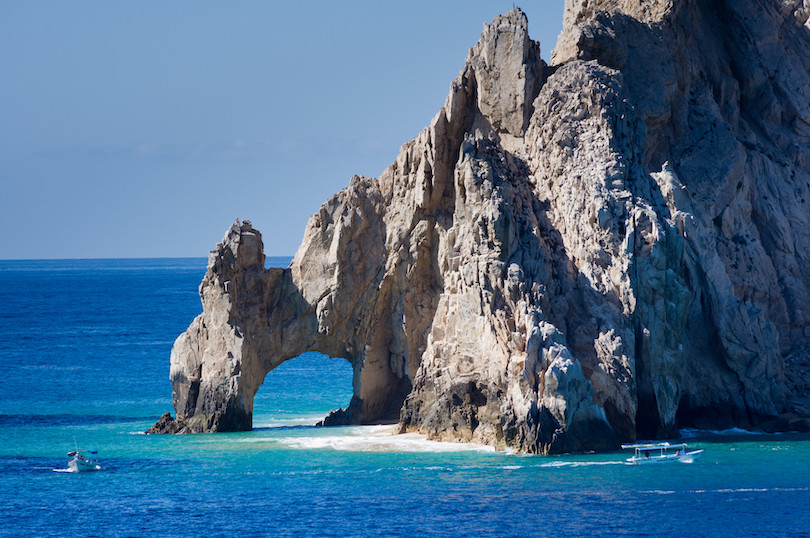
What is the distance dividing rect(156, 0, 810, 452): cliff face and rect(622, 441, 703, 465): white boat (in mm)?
1958

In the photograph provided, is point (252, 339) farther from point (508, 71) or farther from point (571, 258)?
point (508, 71)

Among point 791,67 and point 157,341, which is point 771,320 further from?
point 157,341

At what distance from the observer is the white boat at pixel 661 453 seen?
57688 mm

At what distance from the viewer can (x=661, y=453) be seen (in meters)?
59.1

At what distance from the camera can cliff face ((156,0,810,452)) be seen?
62.5m

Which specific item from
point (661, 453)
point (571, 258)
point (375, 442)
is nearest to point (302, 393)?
point (375, 442)

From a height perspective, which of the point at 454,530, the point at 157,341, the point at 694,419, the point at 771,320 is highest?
the point at 157,341

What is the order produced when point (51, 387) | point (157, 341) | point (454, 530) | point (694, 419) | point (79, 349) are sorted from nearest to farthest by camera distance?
point (454, 530) → point (694, 419) → point (51, 387) → point (79, 349) → point (157, 341)

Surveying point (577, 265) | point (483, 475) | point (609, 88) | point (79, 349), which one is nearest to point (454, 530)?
point (483, 475)

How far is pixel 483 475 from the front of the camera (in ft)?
185

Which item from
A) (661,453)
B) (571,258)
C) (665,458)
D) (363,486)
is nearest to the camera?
(363,486)

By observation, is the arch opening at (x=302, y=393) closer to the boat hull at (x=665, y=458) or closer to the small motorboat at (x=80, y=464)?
the small motorboat at (x=80, y=464)

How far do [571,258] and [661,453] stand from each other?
11.0 metres

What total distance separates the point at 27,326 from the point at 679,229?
113 metres
